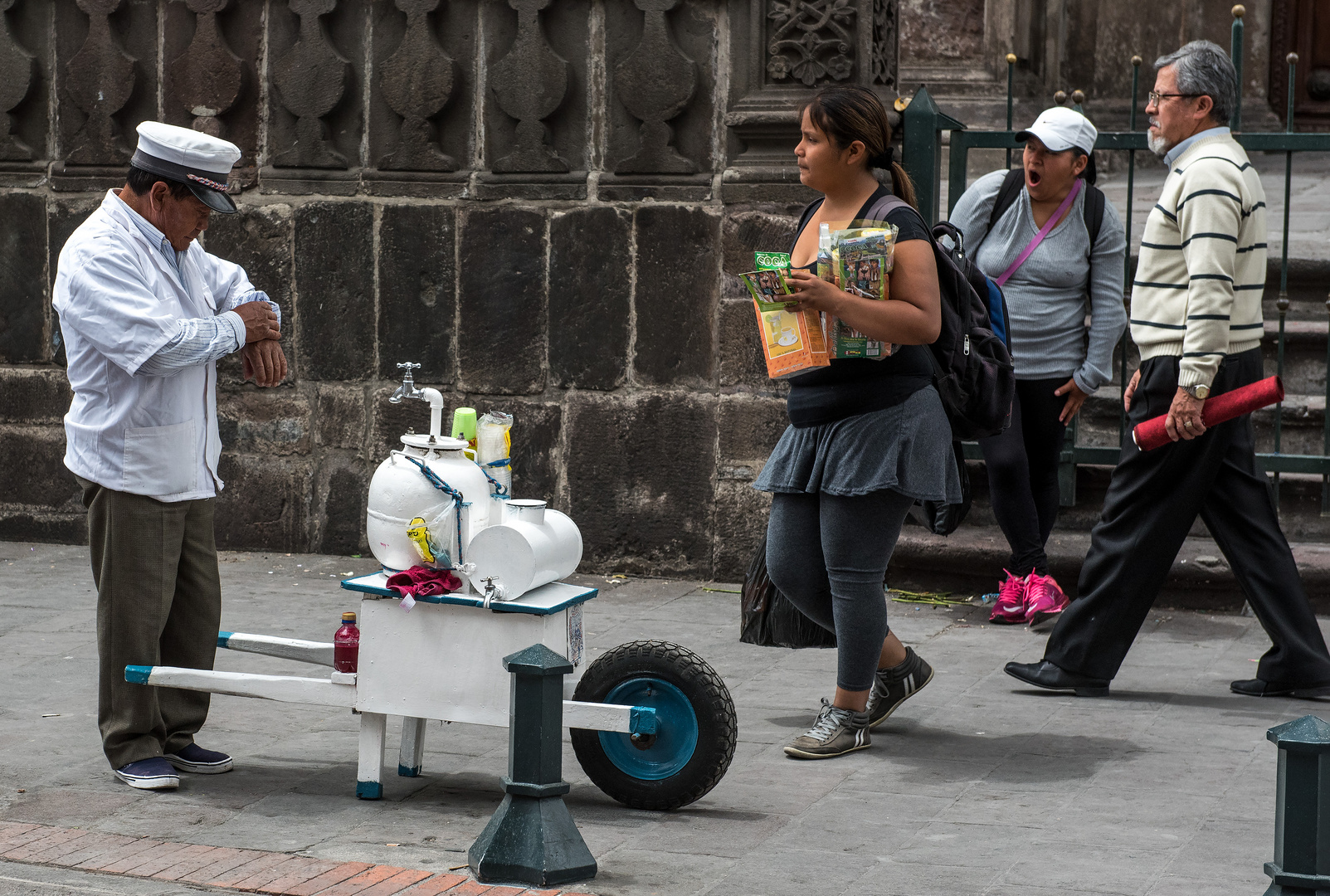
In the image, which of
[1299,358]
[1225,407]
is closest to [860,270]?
[1225,407]

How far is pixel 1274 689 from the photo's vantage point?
562 cm

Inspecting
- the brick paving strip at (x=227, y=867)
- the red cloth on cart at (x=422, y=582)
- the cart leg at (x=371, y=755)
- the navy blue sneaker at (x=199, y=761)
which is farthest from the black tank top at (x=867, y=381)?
the navy blue sneaker at (x=199, y=761)

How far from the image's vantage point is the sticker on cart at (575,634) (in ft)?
14.8

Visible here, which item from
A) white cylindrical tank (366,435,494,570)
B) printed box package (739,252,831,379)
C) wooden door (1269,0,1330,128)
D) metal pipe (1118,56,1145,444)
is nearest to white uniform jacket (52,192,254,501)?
white cylindrical tank (366,435,494,570)

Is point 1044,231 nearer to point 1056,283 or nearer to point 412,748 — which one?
→ point 1056,283

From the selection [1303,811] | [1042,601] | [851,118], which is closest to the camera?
[1303,811]

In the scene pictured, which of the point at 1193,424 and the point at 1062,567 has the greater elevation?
the point at 1193,424

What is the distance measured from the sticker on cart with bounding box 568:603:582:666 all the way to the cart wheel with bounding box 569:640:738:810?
88 mm

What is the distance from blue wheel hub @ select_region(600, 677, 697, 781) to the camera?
14.4 ft

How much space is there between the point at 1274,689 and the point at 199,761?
3.33m

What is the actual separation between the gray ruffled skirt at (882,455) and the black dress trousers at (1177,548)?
956 mm

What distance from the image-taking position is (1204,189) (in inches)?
208

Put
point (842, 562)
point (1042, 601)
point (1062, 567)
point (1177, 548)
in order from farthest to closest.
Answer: point (1062, 567) → point (1042, 601) → point (1177, 548) → point (842, 562)

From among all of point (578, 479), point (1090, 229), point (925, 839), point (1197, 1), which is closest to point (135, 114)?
point (578, 479)
